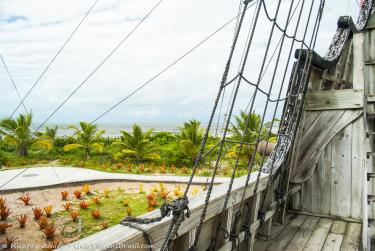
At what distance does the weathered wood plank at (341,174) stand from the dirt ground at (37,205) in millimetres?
4707

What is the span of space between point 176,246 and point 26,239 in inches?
209

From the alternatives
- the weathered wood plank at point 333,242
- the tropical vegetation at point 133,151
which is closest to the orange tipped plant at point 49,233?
the weathered wood plank at point 333,242

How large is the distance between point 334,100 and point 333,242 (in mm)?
1912

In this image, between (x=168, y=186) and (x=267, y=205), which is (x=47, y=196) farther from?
(x=267, y=205)

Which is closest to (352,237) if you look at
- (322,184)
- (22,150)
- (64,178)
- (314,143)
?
(322,184)

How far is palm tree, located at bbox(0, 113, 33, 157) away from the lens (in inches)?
664

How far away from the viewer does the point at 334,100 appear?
4418mm

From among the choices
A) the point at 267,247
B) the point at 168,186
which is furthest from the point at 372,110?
the point at 168,186

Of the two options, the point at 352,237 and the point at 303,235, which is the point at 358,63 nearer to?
the point at 352,237

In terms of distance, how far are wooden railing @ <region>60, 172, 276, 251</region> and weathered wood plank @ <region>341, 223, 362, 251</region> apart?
97 cm

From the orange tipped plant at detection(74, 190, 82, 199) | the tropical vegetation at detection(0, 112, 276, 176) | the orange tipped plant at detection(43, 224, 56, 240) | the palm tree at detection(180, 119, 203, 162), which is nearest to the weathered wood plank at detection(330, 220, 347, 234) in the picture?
the orange tipped plant at detection(43, 224, 56, 240)

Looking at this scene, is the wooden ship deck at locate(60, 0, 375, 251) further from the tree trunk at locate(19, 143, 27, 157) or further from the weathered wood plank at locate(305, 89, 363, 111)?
the tree trunk at locate(19, 143, 27, 157)

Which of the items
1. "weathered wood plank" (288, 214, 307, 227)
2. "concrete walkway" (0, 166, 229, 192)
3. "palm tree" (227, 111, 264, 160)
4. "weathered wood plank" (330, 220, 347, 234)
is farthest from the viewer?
"palm tree" (227, 111, 264, 160)

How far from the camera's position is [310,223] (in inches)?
170
